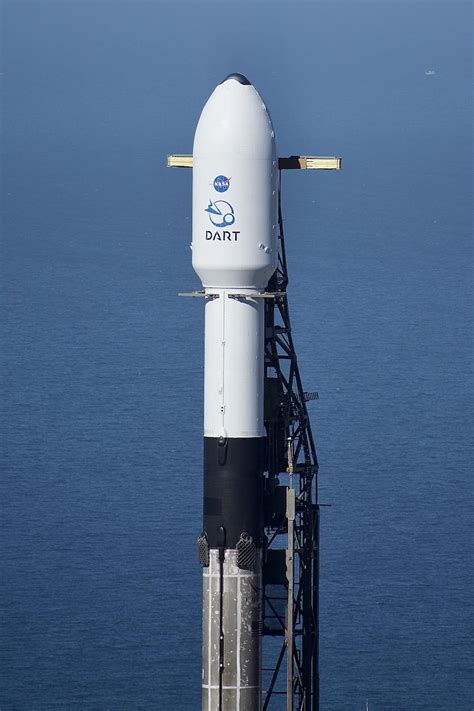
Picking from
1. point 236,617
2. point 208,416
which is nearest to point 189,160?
point 208,416

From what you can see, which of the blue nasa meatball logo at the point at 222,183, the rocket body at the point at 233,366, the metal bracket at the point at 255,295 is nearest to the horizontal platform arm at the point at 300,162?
the rocket body at the point at 233,366

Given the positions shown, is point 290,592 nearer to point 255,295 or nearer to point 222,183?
point 255,295

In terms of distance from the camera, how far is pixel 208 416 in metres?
51.1

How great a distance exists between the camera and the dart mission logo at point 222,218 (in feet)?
165

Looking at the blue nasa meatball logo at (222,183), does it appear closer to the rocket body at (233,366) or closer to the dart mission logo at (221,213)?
the rocket body at (233,366)

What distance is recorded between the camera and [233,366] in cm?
5078

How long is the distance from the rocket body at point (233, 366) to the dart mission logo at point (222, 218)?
0.07 feet

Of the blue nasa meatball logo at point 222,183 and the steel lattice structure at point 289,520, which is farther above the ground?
the blue nasa meatball logo at point 222,183

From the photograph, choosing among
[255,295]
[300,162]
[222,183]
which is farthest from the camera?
[300,162]

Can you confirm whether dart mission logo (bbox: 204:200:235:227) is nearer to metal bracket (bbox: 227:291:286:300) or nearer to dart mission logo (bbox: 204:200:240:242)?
dart mission logo (bbox: 204:200:240:242)

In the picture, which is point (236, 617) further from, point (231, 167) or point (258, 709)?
point (231, 167)

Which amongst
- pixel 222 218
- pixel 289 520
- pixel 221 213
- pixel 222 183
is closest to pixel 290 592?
pixel 289 520

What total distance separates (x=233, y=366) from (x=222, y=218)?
341cm

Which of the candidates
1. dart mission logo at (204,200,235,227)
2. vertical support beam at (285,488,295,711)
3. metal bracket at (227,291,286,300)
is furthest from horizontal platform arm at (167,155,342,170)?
vertical support beam at (285,488,295,711)
